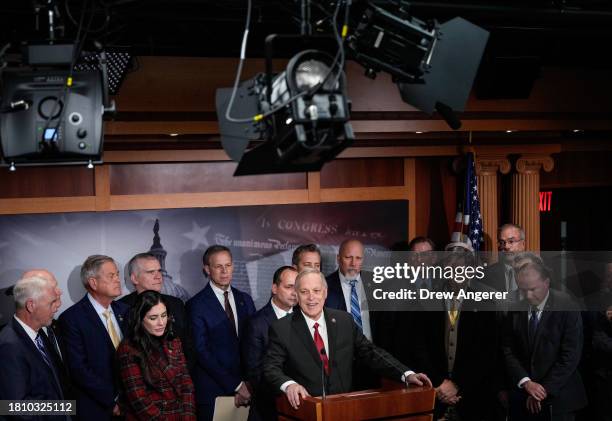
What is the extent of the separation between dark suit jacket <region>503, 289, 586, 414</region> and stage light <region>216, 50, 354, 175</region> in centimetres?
244

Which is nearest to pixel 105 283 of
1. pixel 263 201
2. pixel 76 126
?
pixel 76 126

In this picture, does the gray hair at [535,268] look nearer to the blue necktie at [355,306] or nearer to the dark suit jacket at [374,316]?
the dark suit jacket at [374,316]

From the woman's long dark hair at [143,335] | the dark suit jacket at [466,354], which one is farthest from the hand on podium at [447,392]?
the woman's long dark hair at [143,335]

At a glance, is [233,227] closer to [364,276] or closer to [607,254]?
[364,276]

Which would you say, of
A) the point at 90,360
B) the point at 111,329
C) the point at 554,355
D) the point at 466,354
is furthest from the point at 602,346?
the point at 90,360

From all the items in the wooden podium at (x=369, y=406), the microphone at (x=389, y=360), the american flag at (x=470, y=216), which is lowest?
the wooden podium at (x=369, y=406)

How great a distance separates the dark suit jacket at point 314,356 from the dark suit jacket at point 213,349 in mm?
810

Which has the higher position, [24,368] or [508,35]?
[508,35]

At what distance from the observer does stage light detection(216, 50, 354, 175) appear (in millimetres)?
3363

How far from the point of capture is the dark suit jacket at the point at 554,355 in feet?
18.1

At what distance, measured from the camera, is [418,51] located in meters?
3.77

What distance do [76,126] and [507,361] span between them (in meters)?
3.03

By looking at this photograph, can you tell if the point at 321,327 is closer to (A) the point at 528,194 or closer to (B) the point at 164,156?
(B) the point at 164,156

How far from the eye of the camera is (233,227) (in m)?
7.07
